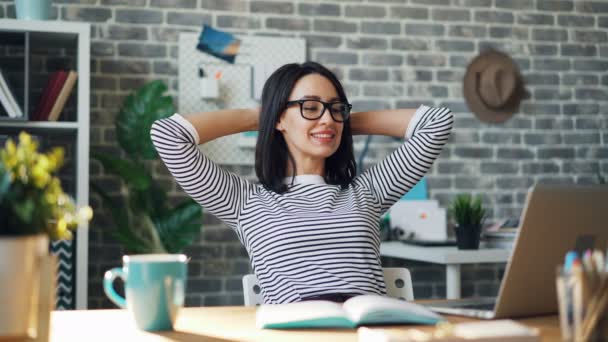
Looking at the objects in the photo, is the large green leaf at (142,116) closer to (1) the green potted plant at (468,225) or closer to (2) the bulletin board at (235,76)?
(2) the bulletin board at (235,76)

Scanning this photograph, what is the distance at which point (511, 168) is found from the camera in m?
3.93

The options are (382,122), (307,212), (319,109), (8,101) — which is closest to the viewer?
(307,212)

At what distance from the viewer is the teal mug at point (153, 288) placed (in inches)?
42.3

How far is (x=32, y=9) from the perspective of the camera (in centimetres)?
307

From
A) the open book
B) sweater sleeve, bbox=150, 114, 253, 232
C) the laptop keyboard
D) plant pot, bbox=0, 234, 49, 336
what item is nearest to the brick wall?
sweater sleeve, bbox=150, 114, 253, 232

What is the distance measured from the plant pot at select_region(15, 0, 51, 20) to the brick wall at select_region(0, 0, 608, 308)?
271 mm

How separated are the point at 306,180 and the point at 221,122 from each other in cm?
29

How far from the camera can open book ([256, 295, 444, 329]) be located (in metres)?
1.12

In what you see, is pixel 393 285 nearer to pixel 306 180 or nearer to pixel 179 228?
pixel 306 180

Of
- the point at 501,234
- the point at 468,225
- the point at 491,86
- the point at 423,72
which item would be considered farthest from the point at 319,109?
the point at 491,86

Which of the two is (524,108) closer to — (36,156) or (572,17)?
(572,17)

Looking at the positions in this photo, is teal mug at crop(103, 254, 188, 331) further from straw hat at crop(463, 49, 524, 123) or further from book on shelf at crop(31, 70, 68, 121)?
straw hat at crop(463, 49, 524, 123)

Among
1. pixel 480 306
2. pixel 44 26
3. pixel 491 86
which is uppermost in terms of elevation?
pixel 44 26

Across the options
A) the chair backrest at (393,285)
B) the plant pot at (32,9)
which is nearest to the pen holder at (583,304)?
the chair backrest at (393,285)
